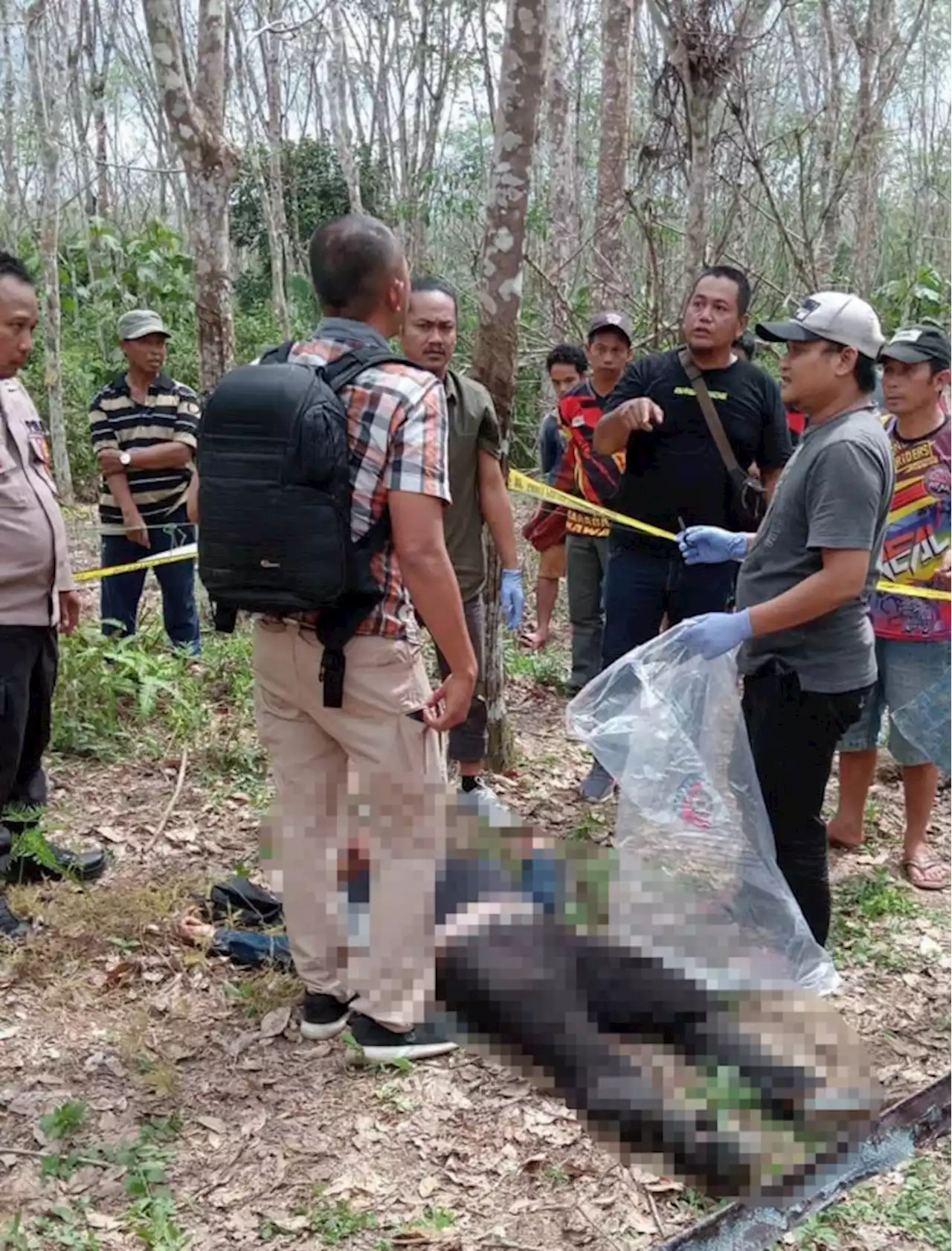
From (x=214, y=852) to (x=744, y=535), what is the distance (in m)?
2.08

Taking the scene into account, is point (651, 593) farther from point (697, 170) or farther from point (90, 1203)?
point (697, 170)

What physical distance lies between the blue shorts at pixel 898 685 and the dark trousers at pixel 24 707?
255cm

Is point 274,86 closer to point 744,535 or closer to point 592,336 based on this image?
point 592,336

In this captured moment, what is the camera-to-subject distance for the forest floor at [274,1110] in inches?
85.7

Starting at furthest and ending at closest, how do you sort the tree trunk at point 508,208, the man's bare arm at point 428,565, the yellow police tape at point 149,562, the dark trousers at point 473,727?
the yellow police tape at point 149,562
the dark trousers at point 473,727
the tree trunk at point 508,208
the man's bare arm at point 428,565

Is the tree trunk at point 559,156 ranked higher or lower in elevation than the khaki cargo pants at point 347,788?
higher

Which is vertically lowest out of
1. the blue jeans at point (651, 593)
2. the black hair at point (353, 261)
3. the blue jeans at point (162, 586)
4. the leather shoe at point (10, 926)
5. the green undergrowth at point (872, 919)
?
the green undergrowth at point (872, 919)

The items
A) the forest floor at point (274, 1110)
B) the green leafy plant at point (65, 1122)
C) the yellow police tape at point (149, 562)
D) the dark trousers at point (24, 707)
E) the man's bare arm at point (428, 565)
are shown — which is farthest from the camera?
the yellow police tape at point (149, 562)

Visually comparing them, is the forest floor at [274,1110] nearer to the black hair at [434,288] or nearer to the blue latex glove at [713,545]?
the blue latex glove at [713,545]

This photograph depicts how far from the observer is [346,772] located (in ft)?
8.21

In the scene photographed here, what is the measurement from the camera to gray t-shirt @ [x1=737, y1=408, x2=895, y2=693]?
8.30ft

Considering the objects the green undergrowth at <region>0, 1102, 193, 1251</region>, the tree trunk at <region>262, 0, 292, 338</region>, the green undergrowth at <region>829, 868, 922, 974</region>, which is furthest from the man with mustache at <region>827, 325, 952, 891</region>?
the tree trunk at <region>262, 0, 292, 338</region>

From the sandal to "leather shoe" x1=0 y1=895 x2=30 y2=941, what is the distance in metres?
2.80

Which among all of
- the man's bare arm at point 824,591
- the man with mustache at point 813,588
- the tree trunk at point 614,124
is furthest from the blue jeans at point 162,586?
the tree trunk at point 614,124
